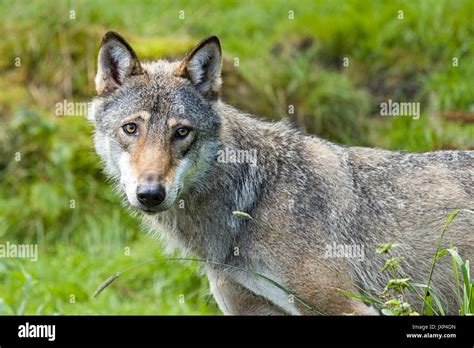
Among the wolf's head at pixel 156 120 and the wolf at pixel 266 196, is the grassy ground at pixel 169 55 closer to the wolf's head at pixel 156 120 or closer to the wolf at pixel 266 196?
the wolf at pixel 266 196

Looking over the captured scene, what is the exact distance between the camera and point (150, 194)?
238 inches

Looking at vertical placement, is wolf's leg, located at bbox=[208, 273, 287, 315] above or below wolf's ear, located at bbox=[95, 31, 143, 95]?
below

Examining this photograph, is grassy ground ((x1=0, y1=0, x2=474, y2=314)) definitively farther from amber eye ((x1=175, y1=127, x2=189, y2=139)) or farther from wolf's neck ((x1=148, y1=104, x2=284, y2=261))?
amber eye ((x1=175, y1=127, x2=189, y2=139))

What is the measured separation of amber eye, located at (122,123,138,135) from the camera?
652 cm

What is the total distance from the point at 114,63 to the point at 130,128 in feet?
2.22

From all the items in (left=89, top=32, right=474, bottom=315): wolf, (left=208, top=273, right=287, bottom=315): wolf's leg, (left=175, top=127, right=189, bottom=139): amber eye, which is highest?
(left=175, top=127, right=189, bottom=139): amber eye

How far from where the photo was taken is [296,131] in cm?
745

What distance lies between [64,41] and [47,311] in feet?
18.3

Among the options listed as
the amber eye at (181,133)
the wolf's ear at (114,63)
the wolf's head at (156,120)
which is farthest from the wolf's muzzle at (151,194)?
the wolf's ear at (114,63)

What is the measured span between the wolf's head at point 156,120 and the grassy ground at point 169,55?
3353 mm

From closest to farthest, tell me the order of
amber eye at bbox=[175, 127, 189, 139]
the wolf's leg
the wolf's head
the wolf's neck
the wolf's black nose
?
1. the wolf's black nose
2. the wolf's head
3. amber eye at bbox=[175, 127, 189, 139]
4. the wolf's leg
5. the wolf's neck

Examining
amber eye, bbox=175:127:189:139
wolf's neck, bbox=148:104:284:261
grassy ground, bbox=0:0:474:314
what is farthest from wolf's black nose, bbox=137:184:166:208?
grassy ground, bbox=0:0:474:314

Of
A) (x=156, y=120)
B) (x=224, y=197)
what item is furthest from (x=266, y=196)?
(x=156, y=120)
